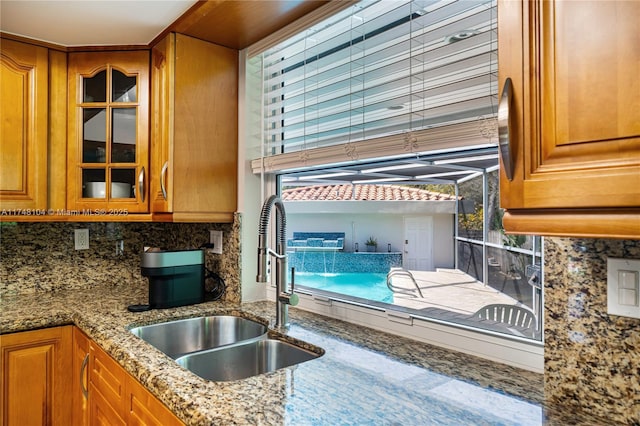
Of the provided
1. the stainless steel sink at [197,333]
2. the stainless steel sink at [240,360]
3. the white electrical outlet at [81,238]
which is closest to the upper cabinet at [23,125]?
the white electrical outlet at [81,238]

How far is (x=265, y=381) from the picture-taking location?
3.56ft

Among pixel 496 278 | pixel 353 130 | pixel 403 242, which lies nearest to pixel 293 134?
pixel 353 130

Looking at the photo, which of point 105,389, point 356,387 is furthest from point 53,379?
point 356,387

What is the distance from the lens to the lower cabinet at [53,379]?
1627mm

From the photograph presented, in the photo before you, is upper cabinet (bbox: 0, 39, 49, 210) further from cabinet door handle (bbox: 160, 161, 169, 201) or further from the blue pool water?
the blue pool water

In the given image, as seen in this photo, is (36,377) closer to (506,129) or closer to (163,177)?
(163,177)

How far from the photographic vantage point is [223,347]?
1549 millimetres

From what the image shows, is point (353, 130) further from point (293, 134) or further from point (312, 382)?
point (312, 382)

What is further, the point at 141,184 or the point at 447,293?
the point at 141,184

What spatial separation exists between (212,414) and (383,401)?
394mm

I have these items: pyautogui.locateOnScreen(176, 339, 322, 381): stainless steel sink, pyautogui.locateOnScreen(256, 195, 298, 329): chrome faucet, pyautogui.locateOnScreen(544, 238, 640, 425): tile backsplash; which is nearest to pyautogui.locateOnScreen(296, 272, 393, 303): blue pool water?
pyautogui.locateOnScreen(256, 195, 298, 329): chrome faucet

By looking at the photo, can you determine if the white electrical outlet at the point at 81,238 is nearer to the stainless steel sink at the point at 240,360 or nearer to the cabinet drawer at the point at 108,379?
the cabinet drawer at the point at 108,379

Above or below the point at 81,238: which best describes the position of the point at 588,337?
below

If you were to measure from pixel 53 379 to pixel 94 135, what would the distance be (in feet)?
3.85
